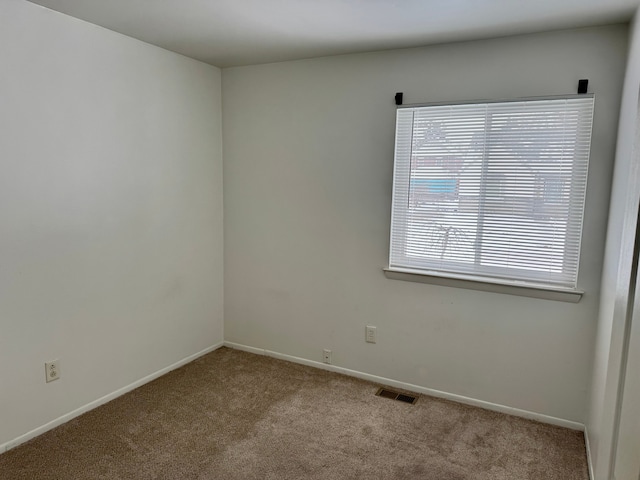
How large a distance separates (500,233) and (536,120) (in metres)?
0.70

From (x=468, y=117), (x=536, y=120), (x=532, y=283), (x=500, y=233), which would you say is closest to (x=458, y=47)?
(x=468, y=117)

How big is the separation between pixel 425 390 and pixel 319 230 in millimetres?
1382

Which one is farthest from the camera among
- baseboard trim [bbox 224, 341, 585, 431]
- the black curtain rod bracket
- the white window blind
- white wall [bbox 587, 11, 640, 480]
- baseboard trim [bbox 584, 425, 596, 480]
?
baseboard trim [bbox 224, 341, 585, 431]

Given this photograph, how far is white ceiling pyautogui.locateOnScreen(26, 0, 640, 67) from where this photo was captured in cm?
210

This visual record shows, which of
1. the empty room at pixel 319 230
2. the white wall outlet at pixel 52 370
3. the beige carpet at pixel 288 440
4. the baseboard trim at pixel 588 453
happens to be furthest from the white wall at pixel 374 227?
the white wall outlet at pixel 52 370

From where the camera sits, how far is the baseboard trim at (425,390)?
260cm

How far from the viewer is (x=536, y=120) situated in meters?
2.47

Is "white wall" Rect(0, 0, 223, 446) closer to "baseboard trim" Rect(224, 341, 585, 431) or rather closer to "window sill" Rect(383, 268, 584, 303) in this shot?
"baseboard trim" Rect(224, 341, 585, 431)

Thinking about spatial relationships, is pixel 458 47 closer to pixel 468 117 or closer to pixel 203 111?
pixel 468 117

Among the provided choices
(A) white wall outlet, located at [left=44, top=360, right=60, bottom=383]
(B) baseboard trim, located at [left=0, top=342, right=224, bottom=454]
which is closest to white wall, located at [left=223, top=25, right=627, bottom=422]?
(B) baseboard trim, located at [left=0, top=342, right=224, bottom=454]

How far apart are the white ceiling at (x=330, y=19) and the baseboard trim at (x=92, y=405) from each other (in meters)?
2.32

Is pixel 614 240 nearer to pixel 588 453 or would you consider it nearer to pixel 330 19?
pixel 588 453

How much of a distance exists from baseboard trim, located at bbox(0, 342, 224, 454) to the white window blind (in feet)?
6.02

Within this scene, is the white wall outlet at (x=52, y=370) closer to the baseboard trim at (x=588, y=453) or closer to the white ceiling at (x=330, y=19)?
the white ceiling at (x=330, y=19)
